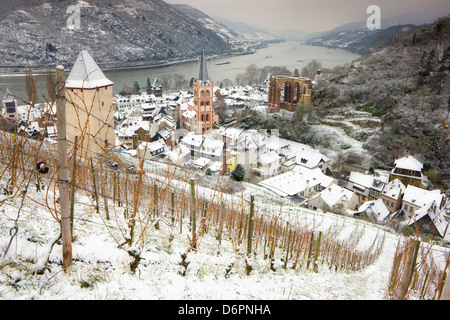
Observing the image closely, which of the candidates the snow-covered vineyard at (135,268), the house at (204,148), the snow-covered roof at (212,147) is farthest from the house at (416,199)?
the snow-covered vineyard at (135,268)

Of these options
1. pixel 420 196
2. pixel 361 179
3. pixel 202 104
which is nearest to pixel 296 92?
pixel 202 104

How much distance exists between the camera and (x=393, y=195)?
1608 cm

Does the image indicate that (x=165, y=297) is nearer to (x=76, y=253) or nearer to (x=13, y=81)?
(x=76, y=253)

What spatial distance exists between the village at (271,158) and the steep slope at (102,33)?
37.7 m

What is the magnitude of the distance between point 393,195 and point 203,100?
16.8 meters

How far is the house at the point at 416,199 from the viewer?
1517 centimetres

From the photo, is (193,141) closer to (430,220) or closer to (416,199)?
(416,199)

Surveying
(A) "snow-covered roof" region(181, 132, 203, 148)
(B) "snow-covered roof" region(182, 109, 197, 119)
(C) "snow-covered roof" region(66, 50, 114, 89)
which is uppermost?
(C) "snow-covered roof" region(66, 50, 114, 89)

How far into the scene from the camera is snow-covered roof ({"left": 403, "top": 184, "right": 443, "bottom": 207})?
15128mm

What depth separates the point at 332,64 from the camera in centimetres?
5219

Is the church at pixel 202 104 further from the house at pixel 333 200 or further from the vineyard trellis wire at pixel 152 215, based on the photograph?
the vineyard trellis wire at pixel 152 215

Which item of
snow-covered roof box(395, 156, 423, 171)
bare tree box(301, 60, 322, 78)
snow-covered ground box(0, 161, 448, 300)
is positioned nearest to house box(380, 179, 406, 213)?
snow-covered roof box(395, 156, 423, 171)

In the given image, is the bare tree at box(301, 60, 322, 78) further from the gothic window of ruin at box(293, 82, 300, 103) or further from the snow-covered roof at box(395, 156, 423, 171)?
the snow-covered roof at box(395, 156, 423, 171)
